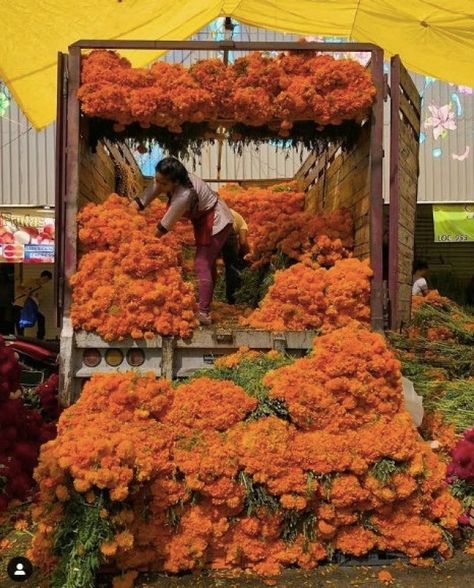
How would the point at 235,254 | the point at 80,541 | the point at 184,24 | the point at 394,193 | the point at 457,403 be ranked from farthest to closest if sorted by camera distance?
the point at 184,24, the point at 235,254, the point at 457,403, the point at 394,193, the point at 80,541

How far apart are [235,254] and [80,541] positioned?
14.4 feet

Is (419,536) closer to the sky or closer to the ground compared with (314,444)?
closer to the ground

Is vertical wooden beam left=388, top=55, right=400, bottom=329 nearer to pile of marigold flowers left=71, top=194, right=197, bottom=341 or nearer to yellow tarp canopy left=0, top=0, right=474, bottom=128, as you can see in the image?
pile of marigold flowers left=71, top=194, right=197, bottom=341

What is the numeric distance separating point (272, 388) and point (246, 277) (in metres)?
3.27

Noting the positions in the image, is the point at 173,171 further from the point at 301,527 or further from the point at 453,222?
the point at 453,222

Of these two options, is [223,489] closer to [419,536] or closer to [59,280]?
[419,536]

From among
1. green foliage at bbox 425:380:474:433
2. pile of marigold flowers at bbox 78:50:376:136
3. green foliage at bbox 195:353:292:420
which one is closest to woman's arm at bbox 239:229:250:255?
pile of marigold flowers at bbox 78:50:376:136

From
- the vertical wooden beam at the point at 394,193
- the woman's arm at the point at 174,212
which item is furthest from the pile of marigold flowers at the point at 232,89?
the woman's arm at the point at 174,212

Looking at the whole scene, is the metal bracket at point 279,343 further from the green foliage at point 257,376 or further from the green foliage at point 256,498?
the green foliage at point 256,498

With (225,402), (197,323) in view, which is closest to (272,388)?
(225,402)

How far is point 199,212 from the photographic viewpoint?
5.97m

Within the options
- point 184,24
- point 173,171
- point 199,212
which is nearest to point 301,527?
point 199,212

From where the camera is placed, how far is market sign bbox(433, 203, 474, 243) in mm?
14438

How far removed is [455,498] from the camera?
4.09 meters
